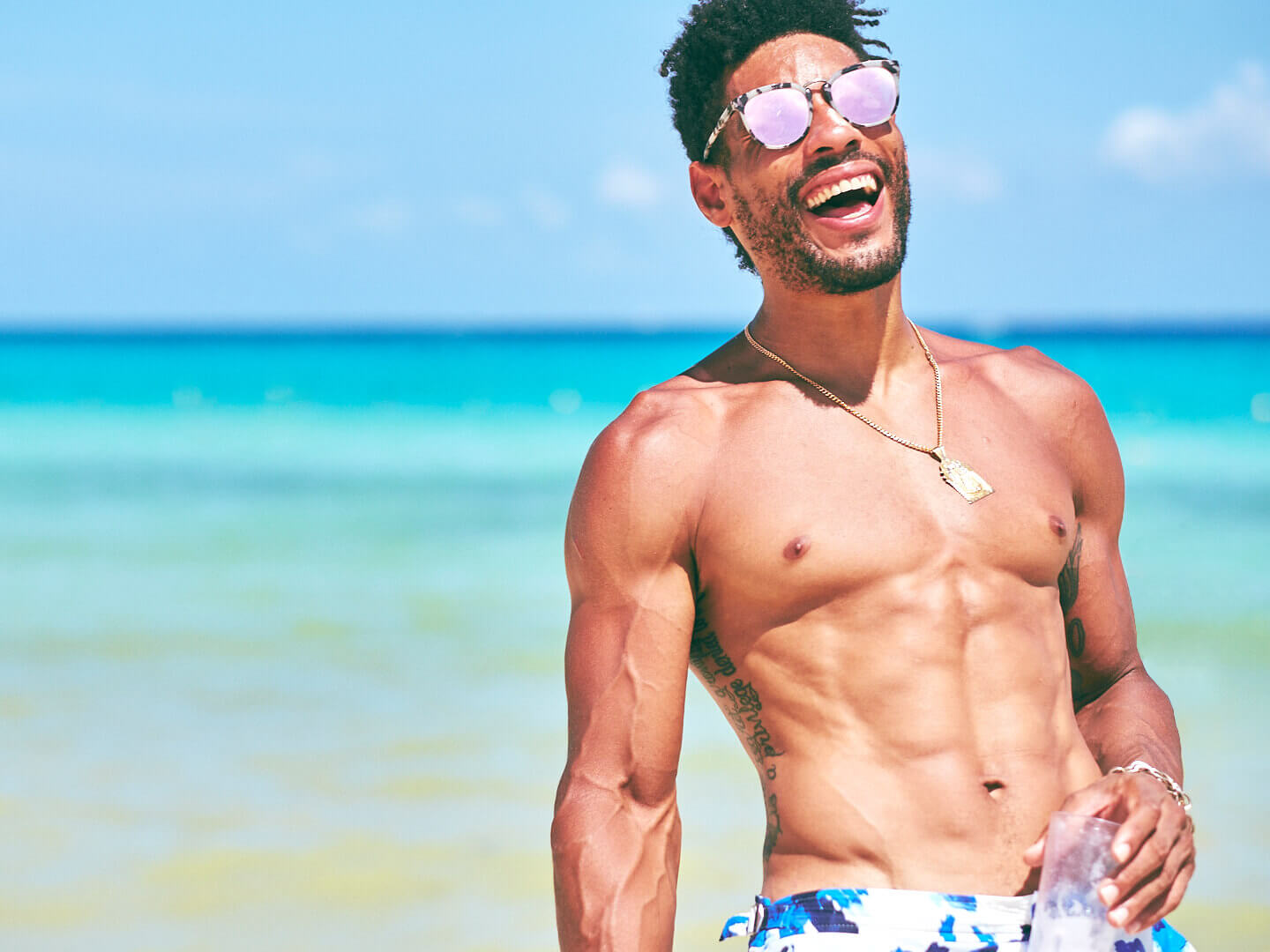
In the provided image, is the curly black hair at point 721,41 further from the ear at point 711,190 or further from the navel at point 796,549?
the navel at point 796,549

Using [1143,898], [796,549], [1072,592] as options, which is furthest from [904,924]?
[1072,592]

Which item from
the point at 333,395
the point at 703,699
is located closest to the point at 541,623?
the point at 703,699

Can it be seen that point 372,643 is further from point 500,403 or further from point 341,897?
point 500,403

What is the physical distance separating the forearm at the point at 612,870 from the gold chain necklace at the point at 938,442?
64 cm

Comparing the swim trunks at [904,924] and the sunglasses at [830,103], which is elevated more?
the sunglasses at [830,103]

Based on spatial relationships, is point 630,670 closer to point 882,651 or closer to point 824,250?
point 882,651

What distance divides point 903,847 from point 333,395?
36.5 meters

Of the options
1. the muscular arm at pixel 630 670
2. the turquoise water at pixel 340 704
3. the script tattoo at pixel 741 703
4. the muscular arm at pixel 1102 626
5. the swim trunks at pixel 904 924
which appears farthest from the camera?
the turquoise water at pixel 340 704

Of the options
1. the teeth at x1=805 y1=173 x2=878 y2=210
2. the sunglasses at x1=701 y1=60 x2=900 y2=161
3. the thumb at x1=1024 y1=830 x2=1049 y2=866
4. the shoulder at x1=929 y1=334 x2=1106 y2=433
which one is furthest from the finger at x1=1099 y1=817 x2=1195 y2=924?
the sunglasses at x1=701 y1=60 x2=900 y2=161

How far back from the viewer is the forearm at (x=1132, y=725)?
2.53 m

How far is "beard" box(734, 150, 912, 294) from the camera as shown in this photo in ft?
8.30

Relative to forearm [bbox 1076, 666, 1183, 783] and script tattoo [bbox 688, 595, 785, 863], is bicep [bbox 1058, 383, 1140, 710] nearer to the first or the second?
forearm [bbox 1076, 666, 1183, 783]

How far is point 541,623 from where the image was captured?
898 centimetres

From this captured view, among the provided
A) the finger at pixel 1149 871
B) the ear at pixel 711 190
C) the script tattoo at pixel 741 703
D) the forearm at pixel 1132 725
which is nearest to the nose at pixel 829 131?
the ear at pixel 711 190
